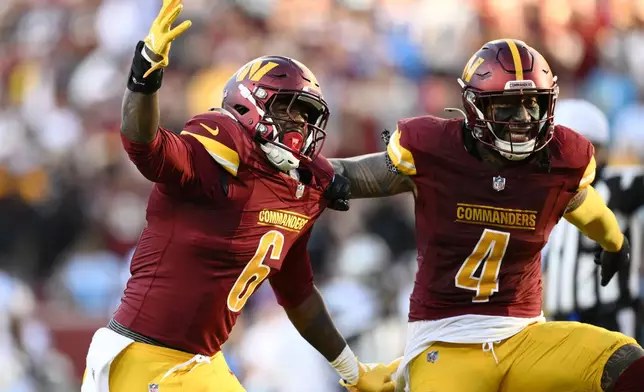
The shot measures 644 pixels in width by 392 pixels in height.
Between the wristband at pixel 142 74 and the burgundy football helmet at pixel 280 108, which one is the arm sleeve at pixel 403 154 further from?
the wristband at pixel 142 74

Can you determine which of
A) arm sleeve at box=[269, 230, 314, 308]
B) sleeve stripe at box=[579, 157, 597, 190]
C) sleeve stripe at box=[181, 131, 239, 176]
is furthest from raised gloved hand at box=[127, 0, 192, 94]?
sleeve stripe at box=[579, 157, 597, 190]

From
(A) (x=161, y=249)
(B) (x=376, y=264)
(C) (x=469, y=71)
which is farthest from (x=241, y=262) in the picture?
(B) (x=376, y=264)

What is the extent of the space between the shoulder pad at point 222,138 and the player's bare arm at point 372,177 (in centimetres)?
60

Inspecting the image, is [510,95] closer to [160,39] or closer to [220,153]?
[220,153]

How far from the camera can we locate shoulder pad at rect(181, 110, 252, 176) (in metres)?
4.90

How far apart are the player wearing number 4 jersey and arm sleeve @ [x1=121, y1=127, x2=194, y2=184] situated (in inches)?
37.8

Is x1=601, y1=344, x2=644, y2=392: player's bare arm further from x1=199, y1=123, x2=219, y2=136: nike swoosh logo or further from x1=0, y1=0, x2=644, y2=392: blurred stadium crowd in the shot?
x1=0, y1=0, x2=644, y2=392: blurred stadium crowd

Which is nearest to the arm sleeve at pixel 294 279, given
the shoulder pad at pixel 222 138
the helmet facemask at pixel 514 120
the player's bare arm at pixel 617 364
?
Answer: the shoulder pad at pixel 222 138

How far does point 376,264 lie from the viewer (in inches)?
404

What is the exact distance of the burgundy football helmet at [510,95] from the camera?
5.10 metres

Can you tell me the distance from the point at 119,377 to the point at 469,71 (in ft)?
6.14

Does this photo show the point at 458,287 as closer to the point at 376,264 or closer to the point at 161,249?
the point at 161,249

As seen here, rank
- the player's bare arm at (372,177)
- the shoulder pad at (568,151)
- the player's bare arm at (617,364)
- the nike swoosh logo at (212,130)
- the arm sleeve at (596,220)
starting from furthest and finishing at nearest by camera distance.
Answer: the arm sleeve at (596,220) → the player's bare arm at (372,177) → the shoulder pad at (568,151) → the nike swoosh logo at (212,130) → the player's bare arm at (617,364)

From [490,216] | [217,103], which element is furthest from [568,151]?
[217,103]
